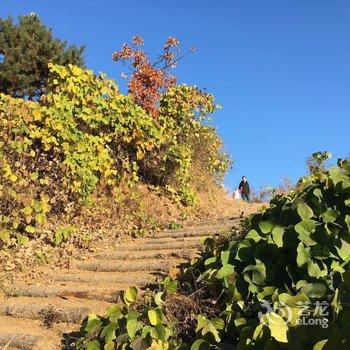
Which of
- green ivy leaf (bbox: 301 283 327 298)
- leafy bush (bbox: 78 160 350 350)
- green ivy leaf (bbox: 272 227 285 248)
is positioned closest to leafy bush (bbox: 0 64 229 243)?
leafy bush (bbox: 78 160 350 350)

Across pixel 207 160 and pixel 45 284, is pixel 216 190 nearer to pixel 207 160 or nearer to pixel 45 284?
pixel 207 160

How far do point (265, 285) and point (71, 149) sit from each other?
512 centimetres

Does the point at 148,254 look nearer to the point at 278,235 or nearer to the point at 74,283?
the point at 74,283

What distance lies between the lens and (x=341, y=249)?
3.74 metres

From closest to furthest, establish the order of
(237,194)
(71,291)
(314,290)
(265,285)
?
(314,290)
(265,285)
(71,291)
(237,194)

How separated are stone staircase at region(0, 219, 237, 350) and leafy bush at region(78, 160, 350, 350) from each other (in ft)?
2.38

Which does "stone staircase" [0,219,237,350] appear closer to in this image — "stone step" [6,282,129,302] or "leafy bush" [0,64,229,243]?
"stone step" [6,282,129,302]

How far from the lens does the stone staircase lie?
15.6 ft

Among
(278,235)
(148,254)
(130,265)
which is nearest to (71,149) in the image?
(148,254)

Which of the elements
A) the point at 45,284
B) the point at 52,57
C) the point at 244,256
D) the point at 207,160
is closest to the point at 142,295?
the point at 244,256

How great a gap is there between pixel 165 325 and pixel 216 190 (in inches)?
417

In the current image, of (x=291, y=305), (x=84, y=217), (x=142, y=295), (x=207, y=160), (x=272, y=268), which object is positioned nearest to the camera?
(x=291, y=305)

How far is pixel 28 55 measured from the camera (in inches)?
765

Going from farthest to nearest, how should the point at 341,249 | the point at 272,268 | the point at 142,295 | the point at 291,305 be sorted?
the point at 142,295 → the point at 272,268 → the point at 341,249 → the point at 291,305
